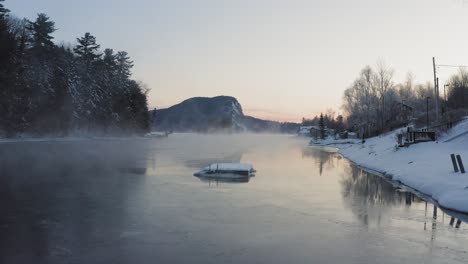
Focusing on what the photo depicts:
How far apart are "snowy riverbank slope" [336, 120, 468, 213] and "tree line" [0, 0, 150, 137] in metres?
53.9

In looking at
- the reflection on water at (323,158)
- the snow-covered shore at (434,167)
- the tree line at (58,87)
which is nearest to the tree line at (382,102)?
the reflection on water at (323,158)

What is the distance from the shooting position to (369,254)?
10102mm

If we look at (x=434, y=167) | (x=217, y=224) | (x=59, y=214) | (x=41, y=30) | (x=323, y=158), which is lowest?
(x=217, y=224)

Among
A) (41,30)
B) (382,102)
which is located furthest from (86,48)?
(382,102)

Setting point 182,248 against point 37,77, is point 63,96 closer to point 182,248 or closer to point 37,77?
point 37,77

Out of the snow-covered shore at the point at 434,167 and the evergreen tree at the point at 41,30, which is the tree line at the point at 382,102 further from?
the evergreen tree at the point at 41,30

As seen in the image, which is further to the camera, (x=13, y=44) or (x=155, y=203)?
(x=13, y=44)

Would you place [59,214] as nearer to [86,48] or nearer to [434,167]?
[434,167]

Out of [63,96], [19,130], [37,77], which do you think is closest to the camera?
[19,130]

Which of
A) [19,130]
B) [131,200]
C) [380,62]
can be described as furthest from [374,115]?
[131,200]

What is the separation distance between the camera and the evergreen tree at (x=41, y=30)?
3221 inches

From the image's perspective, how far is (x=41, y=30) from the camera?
8256cm

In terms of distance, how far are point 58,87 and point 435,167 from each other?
248 ft

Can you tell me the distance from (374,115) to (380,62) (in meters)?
16.7
